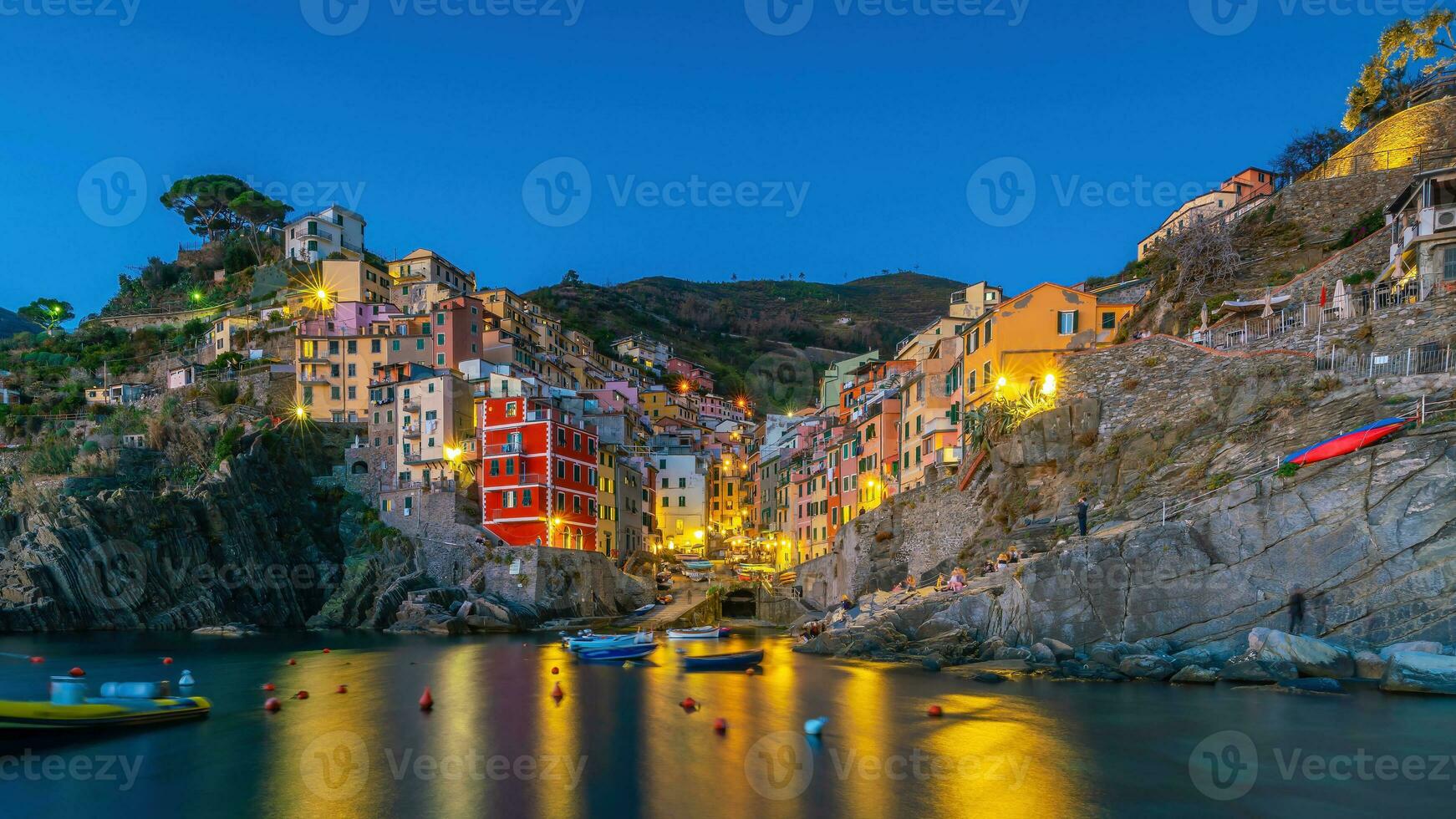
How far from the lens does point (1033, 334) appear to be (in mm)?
44875

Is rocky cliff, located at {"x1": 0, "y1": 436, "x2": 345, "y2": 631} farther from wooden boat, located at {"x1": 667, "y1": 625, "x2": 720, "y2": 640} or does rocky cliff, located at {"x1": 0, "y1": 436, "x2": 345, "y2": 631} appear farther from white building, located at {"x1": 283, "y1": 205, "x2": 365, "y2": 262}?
white building, located at {"x1": 283, "y1": 205, "x2": 365, "y2": 262}

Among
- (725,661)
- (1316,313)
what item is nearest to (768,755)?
(725,661)

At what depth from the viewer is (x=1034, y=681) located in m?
29.7

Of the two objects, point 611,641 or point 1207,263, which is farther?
point 1207,263

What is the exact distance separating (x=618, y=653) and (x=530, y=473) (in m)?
22.9

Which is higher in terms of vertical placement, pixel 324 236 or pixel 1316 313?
pixel 324 236

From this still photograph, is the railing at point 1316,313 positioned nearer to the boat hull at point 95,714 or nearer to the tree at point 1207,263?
the tree at point 1207,263

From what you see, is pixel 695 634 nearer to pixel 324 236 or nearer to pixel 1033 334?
pixel 1033 334

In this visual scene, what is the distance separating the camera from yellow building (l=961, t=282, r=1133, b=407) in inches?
1727

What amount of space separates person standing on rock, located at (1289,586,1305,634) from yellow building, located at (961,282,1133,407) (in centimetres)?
1697

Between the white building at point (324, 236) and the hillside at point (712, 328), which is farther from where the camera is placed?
the hillside at point (712, 328)

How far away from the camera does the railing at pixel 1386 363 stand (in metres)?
30.7

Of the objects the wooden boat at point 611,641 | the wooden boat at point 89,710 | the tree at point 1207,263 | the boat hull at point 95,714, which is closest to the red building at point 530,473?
the wooden boat at point 611,641

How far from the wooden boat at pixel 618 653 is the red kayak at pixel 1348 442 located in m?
26.9
